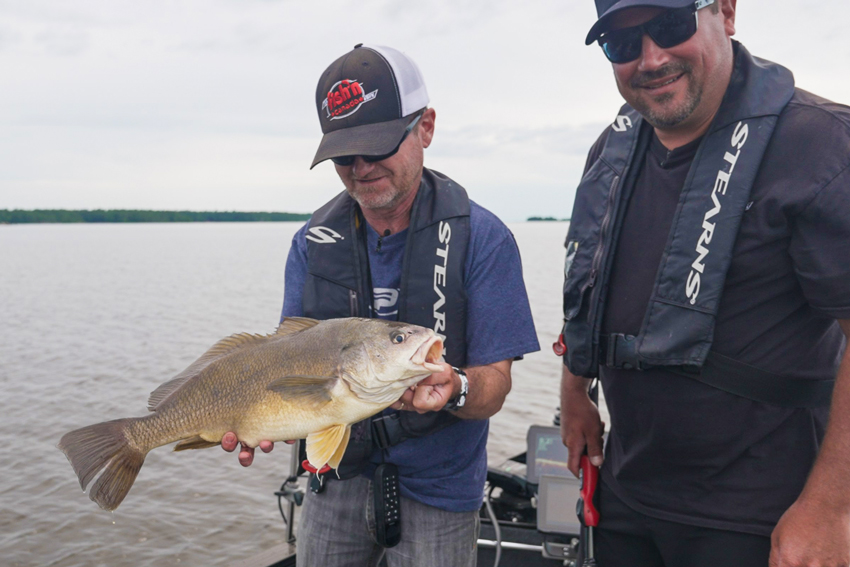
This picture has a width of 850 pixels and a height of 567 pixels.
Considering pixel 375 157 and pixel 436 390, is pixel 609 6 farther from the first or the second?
pixel 436 390

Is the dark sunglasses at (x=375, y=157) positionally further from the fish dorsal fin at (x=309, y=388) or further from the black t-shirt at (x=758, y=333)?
the black t-shirt at (x=758, y=333)

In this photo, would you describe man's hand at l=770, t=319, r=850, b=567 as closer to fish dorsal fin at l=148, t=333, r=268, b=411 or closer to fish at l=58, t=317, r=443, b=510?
fish at l=58, t=317, r=443, b=510

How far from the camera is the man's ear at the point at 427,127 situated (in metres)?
3.08

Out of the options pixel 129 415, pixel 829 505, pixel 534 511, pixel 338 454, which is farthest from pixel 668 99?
pixel 129 415

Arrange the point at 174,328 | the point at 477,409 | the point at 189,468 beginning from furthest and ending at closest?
1. the point at 174,328
2. the point at 189,468
3. the point at 477,409

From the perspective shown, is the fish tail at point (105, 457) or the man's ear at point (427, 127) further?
the man's ear at point (427, 127)

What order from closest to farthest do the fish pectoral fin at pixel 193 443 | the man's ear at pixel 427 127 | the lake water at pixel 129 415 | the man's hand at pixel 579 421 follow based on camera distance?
the fish pectoral fin at pixel 193 443, the man's ear at pixel 427 127, the man's hand at pixel 579 421, the lake water at pixel 129 415

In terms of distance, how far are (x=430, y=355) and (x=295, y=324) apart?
750 mm

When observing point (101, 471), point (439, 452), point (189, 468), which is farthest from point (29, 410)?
point (439, 452)

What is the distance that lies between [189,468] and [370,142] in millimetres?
7199

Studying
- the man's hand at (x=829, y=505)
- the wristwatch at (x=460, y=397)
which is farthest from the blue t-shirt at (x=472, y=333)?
the man's hand at (x=829, y=505)

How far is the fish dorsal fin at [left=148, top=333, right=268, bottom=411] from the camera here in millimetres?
2973

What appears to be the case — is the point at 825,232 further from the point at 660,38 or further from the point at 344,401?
the point at 344,401

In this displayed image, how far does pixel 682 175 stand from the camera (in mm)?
2693
